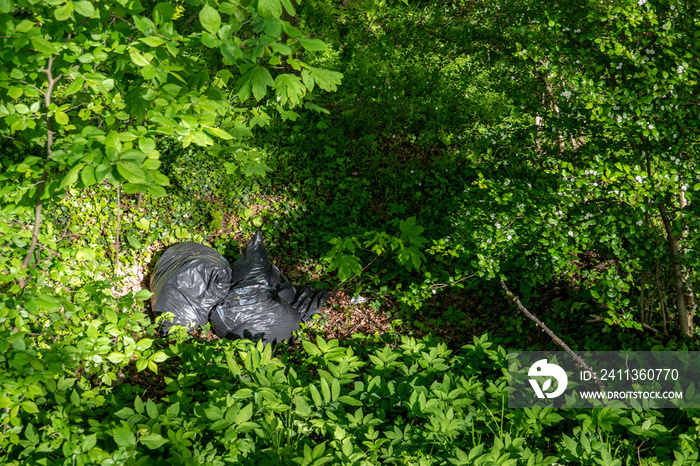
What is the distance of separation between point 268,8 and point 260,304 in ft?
7.97


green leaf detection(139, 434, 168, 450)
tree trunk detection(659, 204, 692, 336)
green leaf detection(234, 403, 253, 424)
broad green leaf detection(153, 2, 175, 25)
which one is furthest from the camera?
tree trunk detection(659, 204, 692, 336)

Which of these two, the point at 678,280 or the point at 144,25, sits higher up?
the point at 678,280

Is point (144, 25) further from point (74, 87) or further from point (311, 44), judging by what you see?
point (311, 44)

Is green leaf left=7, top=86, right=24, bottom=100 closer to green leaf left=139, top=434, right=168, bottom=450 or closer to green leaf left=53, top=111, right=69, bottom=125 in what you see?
green leaf left=53, top=111, right=69, bottom=125

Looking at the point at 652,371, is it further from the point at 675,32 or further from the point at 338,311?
the point at 338,311

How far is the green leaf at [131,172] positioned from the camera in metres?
1.45

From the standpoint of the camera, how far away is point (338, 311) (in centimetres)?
394

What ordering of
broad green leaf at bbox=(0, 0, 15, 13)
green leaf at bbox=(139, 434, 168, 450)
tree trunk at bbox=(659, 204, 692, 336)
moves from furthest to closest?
1. tree trunk at bbox=(659, 204, 692, 336)
2. green leaf at bbox=(139, 434, 168, 450)
3. broad green leaf at bbox=(0, 0, 15, 13)

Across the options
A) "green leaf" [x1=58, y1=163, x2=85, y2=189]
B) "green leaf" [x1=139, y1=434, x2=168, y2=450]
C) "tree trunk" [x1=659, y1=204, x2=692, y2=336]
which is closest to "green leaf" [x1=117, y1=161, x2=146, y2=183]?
"green leaf" [x1=58, y1=163, x2=85, y2=189]

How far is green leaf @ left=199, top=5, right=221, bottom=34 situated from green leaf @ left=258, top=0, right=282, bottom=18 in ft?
0.58

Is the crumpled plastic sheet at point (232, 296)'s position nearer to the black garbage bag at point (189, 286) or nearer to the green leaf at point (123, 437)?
the black garbage bag at point (189, 286)

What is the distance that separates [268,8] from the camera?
1.65 meters

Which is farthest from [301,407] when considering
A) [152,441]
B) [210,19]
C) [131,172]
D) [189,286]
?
[189,286]

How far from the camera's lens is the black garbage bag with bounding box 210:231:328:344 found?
3564 mm
